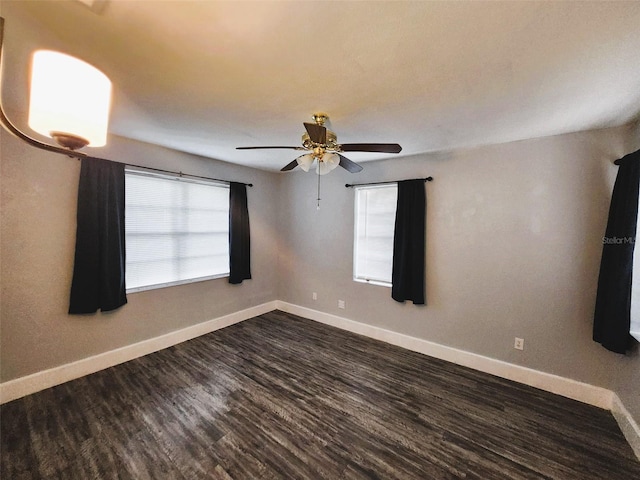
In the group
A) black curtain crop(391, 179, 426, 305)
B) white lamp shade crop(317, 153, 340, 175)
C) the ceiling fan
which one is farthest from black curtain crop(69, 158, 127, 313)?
black curtain crop(391, 179, 426, 305)

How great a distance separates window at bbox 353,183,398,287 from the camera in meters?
3.41

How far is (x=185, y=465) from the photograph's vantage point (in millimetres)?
1601

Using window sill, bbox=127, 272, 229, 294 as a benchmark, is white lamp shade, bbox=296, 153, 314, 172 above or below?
Result: above

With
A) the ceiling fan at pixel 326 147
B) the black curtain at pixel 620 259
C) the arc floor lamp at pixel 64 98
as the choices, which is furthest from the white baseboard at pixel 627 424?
the arc floor lamp at pixel 64 98

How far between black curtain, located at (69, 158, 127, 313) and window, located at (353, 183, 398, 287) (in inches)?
112

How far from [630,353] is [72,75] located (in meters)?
3.67

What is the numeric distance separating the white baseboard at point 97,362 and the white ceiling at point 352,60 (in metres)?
2.33

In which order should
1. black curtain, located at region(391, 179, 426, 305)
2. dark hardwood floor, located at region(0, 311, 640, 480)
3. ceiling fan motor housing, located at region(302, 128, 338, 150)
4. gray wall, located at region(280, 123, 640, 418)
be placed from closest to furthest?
dark hardwood floor, located at region(0, 311, 640, 480), ceiling fan motor housing, located at region(302, 128, 338, 150), gray wall, located at region(280, 123, 640, 418), black curtain, located at region(391, 179, 426, 305)

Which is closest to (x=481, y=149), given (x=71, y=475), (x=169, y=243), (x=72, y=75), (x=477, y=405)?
(x=477, y=405)

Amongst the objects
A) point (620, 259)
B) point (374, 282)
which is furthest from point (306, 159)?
point (620, 259)

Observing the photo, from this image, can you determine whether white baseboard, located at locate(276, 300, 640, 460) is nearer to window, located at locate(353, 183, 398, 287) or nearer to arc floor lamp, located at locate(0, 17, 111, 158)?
window, located at locate(353, 183, 398, 287)

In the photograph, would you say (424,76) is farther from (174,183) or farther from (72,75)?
(174,183)

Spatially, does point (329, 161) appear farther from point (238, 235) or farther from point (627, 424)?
point (627, 424)

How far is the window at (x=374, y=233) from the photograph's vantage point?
341cm
